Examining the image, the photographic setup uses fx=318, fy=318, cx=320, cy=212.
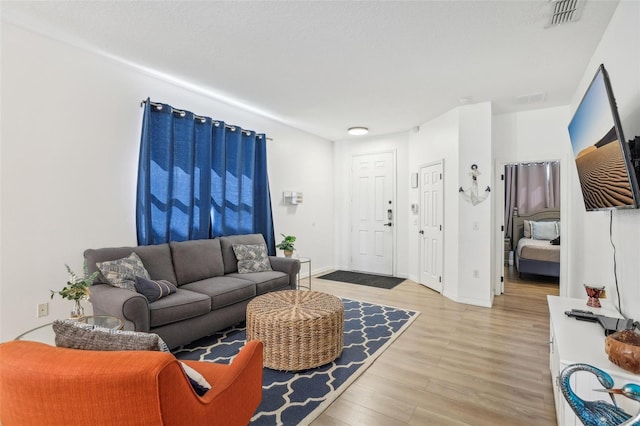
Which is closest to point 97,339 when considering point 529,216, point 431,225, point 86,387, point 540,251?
point 86,387

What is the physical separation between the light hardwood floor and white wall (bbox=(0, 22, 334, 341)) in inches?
101

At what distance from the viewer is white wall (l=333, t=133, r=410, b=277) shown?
5.91 m

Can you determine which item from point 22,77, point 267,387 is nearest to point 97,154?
point 22,77

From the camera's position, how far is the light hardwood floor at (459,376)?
199 centimetres

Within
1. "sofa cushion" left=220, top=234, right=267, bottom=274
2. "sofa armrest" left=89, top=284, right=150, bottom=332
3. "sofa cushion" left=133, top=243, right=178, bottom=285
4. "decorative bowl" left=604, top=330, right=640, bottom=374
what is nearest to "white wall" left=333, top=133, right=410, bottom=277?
"sofa cushion" left=220, top=234, right=267, bottom=274

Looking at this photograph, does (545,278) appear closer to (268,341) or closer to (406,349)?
(406,349)

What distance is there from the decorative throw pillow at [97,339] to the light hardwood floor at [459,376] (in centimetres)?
128

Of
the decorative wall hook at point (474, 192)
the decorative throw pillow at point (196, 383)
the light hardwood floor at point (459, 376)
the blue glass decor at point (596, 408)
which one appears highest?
the decorative wall hook at point (474, 192)

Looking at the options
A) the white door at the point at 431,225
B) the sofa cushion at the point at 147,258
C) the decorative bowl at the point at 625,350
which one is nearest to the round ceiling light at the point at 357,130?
the white door at the point at 431,225

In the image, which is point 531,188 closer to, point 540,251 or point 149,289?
point 540,251

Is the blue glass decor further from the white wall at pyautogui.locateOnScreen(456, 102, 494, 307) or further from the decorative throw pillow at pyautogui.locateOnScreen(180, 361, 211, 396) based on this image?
the white wall at pyautogui.locateOnScreen(456, 102, 494, 307)

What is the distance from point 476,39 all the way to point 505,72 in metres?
0.88

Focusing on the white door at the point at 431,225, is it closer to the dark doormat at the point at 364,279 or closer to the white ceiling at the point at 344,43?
the dark doormat at the point at 364,279

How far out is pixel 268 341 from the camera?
2508 mm
